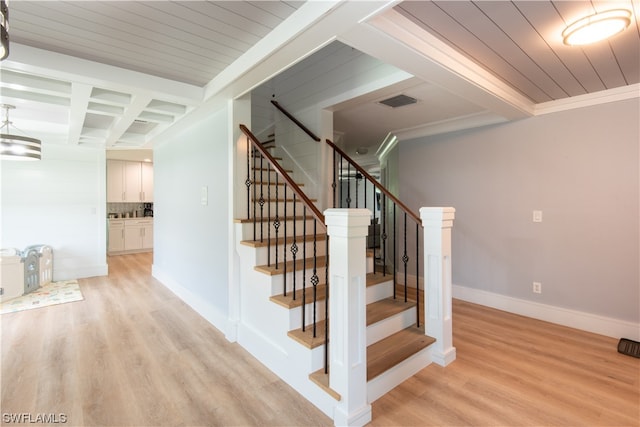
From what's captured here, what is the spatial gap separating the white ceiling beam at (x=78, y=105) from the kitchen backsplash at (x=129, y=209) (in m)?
3.96

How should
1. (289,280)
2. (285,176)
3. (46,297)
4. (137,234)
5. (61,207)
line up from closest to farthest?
(285,176), (289,280), (46,297), (61,207), (137,234)

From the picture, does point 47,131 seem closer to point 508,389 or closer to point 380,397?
point 380,397

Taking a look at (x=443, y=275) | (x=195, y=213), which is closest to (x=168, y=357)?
(x=195, y=213)

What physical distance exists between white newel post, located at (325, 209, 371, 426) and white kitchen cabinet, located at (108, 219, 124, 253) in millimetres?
7283

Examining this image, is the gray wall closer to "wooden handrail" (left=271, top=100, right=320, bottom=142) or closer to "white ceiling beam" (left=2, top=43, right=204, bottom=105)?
"wooden handrail" (left=271, top=100, right=320, bottom=142)

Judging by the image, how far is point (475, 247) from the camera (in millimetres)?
3912

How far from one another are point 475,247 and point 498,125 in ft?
4.92

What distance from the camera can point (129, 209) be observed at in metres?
7.97

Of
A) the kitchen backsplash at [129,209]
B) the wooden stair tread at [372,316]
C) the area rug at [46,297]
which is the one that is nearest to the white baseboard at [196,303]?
the area rug at [46,297]

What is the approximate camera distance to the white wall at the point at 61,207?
4.79m

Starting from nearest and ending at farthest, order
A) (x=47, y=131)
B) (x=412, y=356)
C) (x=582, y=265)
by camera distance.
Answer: (x=412, y=356)
(x=582, y=265)
(x=47, y=131)

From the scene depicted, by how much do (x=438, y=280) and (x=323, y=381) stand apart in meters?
1.19

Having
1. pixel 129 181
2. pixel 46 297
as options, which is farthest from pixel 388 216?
pixel 129 181

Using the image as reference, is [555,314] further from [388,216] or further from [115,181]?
[115,181]
